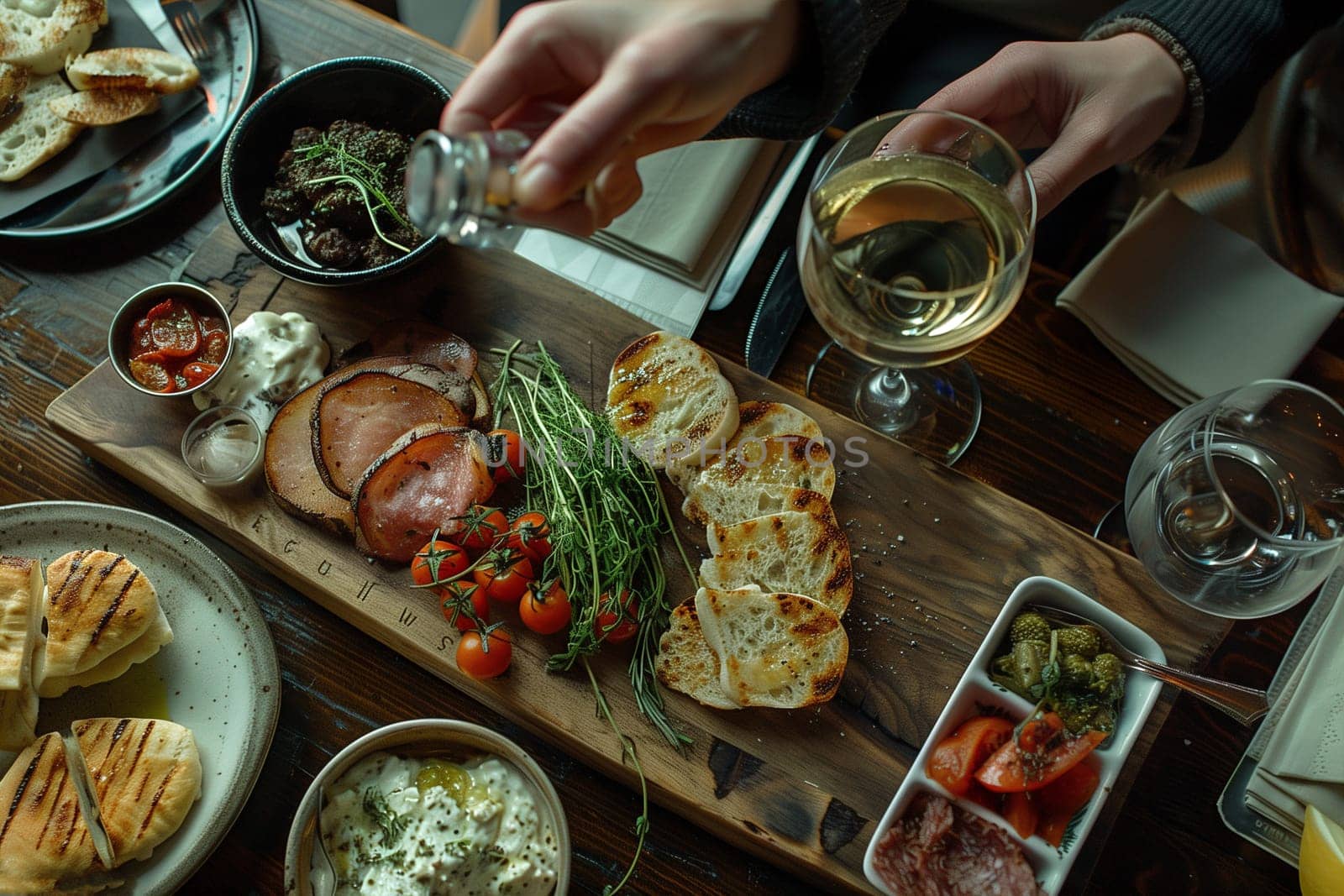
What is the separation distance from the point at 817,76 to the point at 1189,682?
3.57 feet

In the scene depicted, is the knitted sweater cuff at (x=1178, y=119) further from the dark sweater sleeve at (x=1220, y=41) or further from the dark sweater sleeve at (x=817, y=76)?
the dark sweater sleeve at (x=817, y=76)

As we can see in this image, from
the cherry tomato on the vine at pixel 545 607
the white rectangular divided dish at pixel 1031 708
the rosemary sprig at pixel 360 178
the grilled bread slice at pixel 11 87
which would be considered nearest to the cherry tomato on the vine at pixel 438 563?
the cherry tomato on the vine at pixel 545 607

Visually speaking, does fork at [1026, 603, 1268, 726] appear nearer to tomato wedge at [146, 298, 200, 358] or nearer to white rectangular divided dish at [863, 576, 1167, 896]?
white rectangular divided dish at [863, 576, 1167, 896]

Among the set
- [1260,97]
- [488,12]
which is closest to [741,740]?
[1260,97]

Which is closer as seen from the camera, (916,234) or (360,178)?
(916,234)

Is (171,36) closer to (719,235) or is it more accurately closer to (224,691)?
(719,235)

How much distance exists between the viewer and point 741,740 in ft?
5.00

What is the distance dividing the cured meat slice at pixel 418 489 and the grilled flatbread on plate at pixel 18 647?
1.67ft

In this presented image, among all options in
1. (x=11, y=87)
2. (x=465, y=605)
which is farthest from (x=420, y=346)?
(x=11, y=87)

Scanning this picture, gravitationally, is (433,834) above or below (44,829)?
above

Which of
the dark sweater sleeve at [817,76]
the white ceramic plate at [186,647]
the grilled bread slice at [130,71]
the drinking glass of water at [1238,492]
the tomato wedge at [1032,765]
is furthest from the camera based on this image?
the grilled bread slice at [130,71]

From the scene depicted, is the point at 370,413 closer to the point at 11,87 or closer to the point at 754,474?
the point at 754,474

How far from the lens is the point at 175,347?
64.2 inches

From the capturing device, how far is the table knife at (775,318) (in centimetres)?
172
